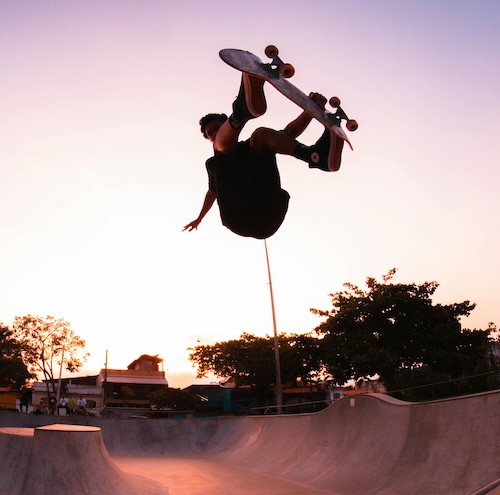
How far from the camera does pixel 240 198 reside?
3871 millimetres

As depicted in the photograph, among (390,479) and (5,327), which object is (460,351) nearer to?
(390,479)

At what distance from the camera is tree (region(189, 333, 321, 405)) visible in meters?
36.5

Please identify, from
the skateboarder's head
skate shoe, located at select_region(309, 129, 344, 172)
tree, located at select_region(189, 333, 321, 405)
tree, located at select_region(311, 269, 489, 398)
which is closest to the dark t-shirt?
the skateboarder's head

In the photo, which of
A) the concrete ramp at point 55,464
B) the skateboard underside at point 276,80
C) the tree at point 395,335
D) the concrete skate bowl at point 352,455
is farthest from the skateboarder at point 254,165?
the tree at point 395,335

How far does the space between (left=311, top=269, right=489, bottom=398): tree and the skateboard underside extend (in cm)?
2382

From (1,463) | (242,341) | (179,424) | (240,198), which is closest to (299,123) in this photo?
(240,198)

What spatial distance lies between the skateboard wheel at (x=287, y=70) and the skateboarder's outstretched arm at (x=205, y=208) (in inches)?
71.5

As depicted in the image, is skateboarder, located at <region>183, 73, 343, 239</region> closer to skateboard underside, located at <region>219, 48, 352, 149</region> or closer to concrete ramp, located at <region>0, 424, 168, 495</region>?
skateboard underside, located at <region>219, 48, 352, 149</region>

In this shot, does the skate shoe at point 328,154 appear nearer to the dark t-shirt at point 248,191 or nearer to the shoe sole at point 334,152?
the shoe sole at point 334,152

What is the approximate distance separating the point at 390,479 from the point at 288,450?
547 cm

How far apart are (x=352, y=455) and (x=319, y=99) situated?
8.57m

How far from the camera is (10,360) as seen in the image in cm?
3581

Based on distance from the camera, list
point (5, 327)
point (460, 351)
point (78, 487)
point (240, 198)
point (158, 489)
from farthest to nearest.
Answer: point (5, 327) → point (460, 351) → point (158, 489) → point (78, 487) → point (240, 198)

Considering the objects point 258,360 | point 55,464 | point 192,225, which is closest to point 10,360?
point 258,360
